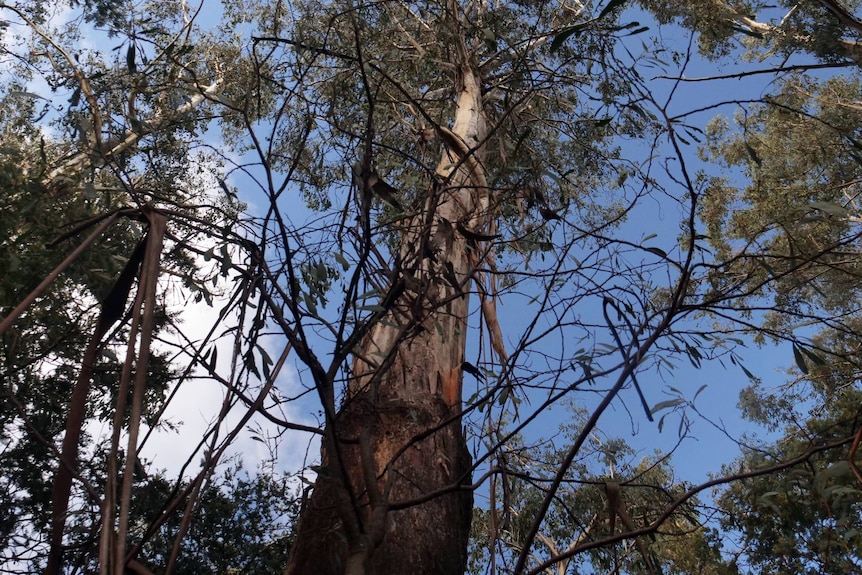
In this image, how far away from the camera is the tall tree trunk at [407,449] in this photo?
3.86ft

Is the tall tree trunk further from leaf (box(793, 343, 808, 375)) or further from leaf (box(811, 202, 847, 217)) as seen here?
leaf (box(793, 343, 808, 375))

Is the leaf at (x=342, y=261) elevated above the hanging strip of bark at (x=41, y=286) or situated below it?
above

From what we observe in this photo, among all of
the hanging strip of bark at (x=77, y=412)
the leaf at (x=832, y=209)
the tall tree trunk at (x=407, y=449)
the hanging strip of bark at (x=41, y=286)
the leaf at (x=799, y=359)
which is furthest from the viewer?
the leaf at (x=799, y=359)

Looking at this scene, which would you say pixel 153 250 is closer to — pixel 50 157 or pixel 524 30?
pixel 50 157

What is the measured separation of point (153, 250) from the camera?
100 cm

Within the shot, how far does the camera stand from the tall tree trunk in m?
1.18

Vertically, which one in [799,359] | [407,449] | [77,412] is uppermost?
[799,359]

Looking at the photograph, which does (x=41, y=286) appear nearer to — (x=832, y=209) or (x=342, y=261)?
(x=342, y=261)

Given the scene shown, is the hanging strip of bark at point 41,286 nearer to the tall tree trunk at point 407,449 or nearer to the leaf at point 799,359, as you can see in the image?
the tall tree trunk at point 407,449

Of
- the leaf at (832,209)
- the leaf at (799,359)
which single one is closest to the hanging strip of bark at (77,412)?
the leaf at (832,209)

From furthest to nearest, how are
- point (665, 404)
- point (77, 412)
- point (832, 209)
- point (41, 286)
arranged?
1. point (832, 209)
2. point (665, 404)
3. point (77, 412)
4. point (41, 286)

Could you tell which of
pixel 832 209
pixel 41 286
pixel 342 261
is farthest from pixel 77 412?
pixel 832 209

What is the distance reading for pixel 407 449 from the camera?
180 cm

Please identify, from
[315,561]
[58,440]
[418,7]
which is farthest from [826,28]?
[58,440]
